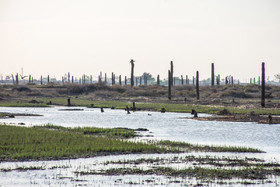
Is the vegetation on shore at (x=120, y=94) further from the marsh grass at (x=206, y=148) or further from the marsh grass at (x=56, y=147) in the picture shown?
the marsh grass at (x=206, y=148)

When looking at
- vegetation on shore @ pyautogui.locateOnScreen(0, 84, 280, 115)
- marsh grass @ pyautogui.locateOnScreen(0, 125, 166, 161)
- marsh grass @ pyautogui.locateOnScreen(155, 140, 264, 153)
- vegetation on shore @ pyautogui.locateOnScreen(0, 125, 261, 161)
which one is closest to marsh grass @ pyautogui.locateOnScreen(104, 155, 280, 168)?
vegetation on shore @ pyautogui.locateOnScreen(0, 125, 261, 161)

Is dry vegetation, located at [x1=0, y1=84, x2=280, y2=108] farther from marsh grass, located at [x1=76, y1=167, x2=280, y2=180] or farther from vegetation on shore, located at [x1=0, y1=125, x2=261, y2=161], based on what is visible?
marsh grass, located at [x1=76, y1=167, x2=280, y2=180]

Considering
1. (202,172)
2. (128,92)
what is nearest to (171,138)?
(202,172)

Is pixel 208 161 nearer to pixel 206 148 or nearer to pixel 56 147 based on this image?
pixel 206 148

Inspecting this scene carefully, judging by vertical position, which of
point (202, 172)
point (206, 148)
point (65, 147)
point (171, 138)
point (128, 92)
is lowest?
point (171, 138)

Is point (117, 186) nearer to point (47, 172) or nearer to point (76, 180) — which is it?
point (76, 180)

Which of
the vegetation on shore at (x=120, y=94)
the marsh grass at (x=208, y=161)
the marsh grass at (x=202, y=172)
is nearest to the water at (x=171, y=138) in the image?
the marsh grass at (x=202, y=172)

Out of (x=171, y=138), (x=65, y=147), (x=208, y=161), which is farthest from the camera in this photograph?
(x=171, y=138)

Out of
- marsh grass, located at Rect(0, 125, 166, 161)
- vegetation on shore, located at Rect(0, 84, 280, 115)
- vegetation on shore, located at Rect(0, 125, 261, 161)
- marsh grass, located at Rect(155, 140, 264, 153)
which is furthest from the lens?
vegetation on shore, located at Rect(0, 84, 280, 115)

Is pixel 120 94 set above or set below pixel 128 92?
below

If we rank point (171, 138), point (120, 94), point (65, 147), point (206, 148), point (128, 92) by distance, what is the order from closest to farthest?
point (65, 147)
point (206, 148)
point (171, 138)
point (128, 92)
point (120, 94)

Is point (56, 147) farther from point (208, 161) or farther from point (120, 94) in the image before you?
point (120, 94)

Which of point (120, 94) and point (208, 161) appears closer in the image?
point (208, 161)

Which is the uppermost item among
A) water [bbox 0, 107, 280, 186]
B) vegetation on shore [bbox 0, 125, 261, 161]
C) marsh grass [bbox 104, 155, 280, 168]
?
vegetation on shore [bbox 0, 125, 261, 161]
